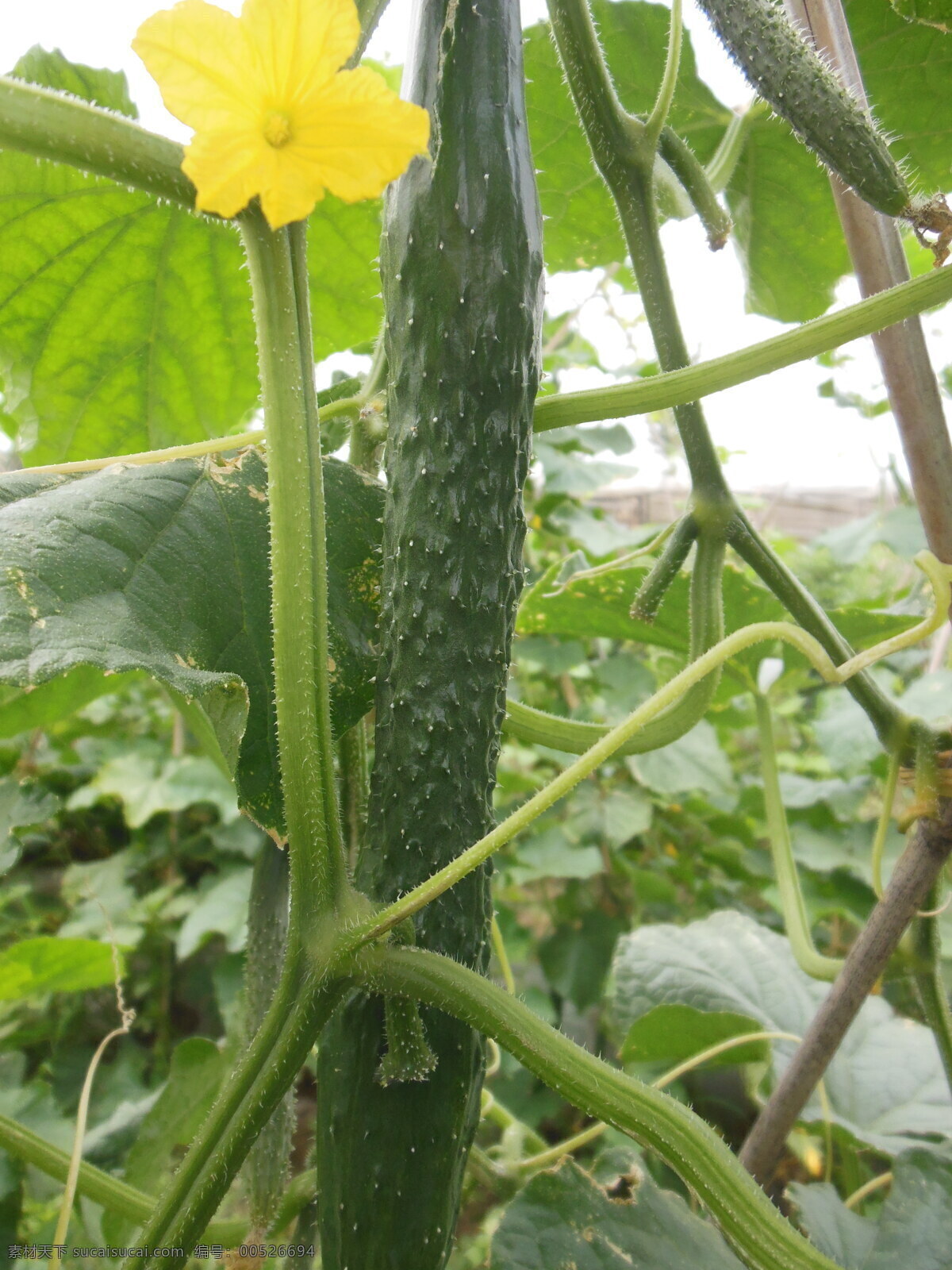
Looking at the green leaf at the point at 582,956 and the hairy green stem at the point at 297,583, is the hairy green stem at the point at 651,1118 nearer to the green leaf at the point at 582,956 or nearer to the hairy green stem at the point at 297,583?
the hairy green stem at the point at 297,583

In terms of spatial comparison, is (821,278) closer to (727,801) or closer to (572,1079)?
(572,1079)

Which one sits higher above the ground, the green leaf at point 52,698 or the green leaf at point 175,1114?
the green leaf at point 52,698

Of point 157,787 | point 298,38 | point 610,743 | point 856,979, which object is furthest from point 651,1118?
point 157,787

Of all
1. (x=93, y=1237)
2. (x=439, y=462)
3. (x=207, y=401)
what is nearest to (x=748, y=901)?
(x=93, y=1237)

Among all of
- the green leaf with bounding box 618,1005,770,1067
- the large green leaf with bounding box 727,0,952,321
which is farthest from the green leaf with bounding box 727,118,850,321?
the green leaf with bounding box 618,1005,770,1067

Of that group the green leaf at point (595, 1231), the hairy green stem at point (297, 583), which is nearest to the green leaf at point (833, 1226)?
the green leaf at point (595, 1231)

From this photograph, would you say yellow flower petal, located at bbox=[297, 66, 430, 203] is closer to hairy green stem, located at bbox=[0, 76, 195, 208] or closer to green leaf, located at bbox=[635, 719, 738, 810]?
hairy green stem, located at bbox=[0, 76, 195, 208]

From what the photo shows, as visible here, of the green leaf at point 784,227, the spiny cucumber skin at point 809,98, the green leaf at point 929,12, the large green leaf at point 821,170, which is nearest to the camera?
the spiny cucumber skin at point 809,98
